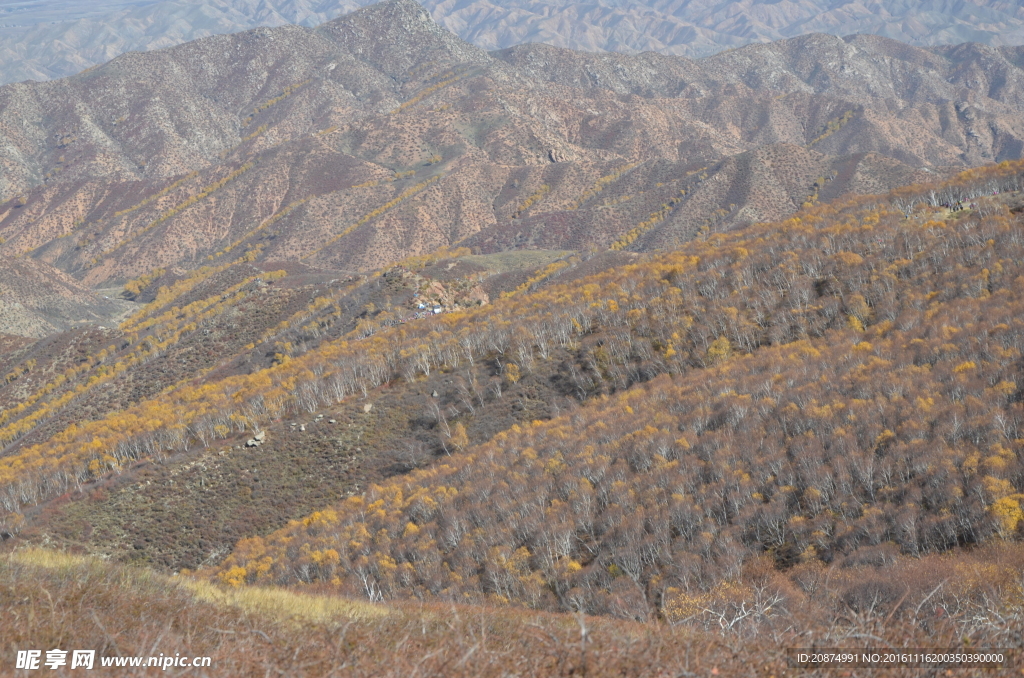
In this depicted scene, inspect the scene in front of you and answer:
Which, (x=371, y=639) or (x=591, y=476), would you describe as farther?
(x=591, y=476)

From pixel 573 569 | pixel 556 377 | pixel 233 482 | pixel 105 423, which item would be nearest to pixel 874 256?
pixel 556 377

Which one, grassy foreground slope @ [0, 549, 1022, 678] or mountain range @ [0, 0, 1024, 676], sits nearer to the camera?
grassy foreground slope @ [0, 549, 1022, 678]

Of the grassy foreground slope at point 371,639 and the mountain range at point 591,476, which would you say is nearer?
the grassy foreground slope at point 371,639

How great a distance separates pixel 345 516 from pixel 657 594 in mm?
35226

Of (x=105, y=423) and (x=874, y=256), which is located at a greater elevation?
(x=874, y=256)

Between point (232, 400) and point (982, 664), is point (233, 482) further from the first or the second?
point (982, 664)

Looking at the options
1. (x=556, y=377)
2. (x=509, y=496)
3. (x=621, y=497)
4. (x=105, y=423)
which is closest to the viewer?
(x=621, y=497)

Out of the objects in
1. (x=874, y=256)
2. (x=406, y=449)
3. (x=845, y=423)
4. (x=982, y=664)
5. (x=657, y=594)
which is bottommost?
(x=406, y=449)

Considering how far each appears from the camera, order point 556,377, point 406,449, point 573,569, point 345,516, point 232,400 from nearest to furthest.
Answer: point 573,569 → point 345,516 → point 406,449 → point 556,377 → point 232,400

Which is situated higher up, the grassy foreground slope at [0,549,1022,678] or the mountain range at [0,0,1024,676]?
the grassy foreground slope at [0,549,1022,678]

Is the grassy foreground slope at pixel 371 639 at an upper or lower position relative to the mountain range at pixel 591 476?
upper

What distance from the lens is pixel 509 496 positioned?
55812mm

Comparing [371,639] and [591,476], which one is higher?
[371,639]

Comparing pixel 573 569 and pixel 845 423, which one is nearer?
pixel 573 569
